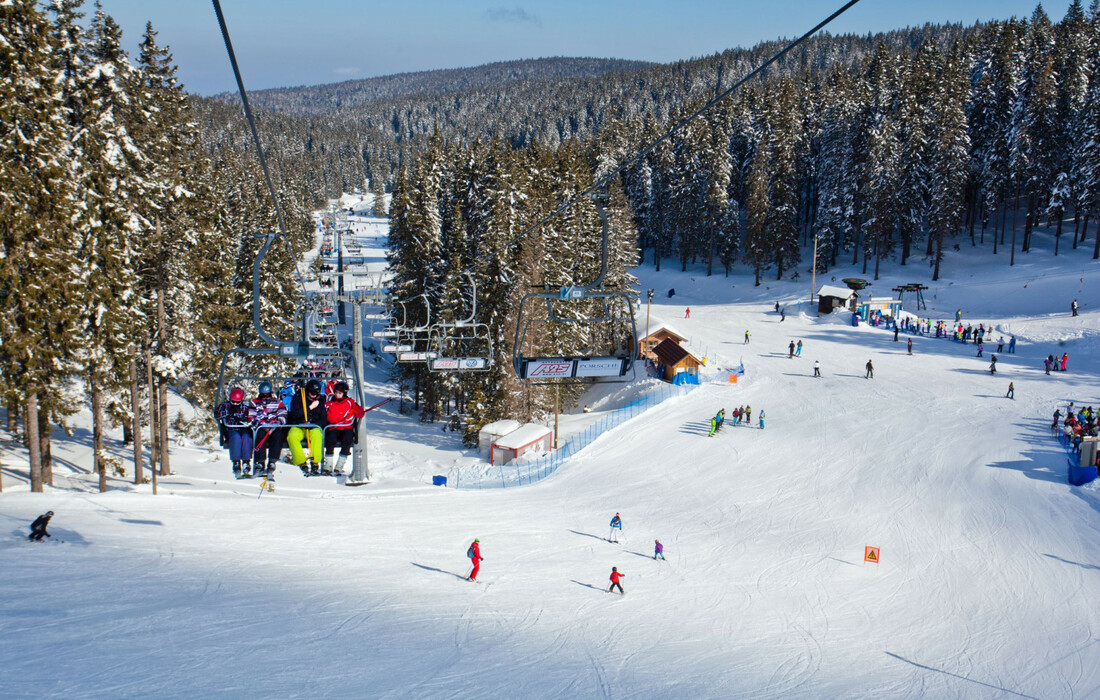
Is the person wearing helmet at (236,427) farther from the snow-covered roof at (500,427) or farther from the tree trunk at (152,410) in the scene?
the snow-covered roof at (500,427)

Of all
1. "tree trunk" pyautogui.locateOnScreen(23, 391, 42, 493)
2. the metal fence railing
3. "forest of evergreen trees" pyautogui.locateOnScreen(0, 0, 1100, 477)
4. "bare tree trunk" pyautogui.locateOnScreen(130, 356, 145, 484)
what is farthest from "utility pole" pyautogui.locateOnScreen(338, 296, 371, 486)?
the metal fence railing

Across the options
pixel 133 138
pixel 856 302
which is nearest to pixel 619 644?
pixel 133 138

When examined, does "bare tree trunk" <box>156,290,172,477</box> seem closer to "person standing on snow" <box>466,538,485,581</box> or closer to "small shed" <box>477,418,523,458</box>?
"person standing on snow" <box>466,538,485,581</box>

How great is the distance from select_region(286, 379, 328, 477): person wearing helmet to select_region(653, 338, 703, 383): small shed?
32.8 meters

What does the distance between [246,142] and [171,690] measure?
620 ft

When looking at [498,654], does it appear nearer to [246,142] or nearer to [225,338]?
[225,338]

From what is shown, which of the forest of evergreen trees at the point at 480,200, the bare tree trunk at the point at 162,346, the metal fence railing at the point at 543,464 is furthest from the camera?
the metal fence railing at the point at 543,464

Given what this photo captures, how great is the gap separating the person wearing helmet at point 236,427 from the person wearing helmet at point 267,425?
0.11 m

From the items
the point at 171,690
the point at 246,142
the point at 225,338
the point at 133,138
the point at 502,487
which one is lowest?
the point at 502,487

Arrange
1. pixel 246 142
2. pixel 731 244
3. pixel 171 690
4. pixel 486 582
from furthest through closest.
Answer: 1. pixel 246 142
2. pixel 731 244
3. pixel 486 582
4. pixel 171 690

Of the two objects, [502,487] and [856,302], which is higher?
[856,302]

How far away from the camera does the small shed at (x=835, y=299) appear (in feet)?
177

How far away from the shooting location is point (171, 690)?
1194 centimetres

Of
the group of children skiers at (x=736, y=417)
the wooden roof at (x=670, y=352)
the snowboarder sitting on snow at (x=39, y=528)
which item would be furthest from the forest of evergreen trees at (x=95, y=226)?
the wooden roof at (x=670, y=352)
